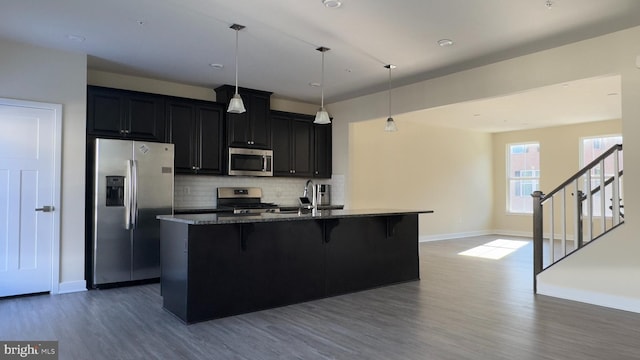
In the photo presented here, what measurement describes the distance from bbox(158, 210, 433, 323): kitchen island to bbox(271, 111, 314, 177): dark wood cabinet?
2.38 metres

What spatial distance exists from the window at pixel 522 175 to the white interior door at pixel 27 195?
1001 cm

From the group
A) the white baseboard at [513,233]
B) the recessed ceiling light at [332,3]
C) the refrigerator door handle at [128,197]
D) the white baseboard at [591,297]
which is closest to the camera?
the recessed ceiling light at [332,3]

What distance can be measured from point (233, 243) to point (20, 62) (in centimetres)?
323

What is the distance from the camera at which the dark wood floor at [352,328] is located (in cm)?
297

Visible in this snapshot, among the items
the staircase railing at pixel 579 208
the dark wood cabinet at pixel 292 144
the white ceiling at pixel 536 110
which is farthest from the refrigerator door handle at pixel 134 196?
the staircase railing at pixel 579 208

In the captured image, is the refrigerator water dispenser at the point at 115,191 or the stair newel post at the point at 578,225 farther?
the refrigerator water dispenser at the point at 115,191

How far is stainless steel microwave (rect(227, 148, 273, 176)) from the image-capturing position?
20.7ft

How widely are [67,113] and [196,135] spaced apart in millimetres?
1631

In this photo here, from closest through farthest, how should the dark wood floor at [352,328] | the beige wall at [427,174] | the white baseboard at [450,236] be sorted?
1. the dark wood floor at [352,328]
2. the beige wall at [427,174]
3. the white baseboard at [450,236]

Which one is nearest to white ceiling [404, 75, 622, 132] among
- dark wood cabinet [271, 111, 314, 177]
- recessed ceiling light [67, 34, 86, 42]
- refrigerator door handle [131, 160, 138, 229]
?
dark wood cabinet [271, 111, 314, 177]

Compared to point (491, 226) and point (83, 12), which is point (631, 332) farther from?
point (491, 226)

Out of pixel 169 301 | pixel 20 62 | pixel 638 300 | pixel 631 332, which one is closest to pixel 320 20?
pixel 169 301

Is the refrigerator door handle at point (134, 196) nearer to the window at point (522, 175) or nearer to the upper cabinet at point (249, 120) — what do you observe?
the upper cabinet at point (249, 120)

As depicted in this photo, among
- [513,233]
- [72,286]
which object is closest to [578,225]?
[72,286]
